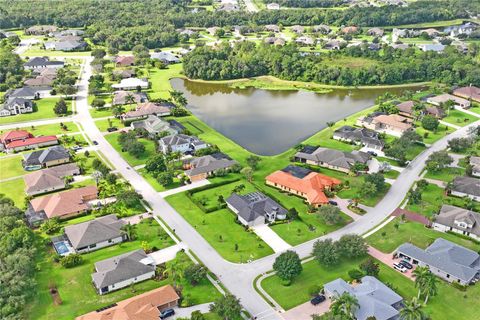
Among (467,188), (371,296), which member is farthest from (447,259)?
(467,188)

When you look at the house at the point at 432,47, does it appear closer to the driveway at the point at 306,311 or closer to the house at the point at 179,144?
the house at the point at 179,144

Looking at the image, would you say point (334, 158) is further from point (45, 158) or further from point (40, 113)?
point (40, 113)

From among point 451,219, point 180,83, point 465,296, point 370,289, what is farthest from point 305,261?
point 180,83

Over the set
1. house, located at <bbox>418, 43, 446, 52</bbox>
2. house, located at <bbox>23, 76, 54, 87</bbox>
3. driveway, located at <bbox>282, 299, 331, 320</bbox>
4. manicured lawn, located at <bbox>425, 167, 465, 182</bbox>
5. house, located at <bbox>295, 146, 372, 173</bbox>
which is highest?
house, located at <bbox>418, 43, 446, 52</bbox>

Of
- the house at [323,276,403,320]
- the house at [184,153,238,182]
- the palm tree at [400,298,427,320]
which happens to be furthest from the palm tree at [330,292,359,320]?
the house at [184,153,238,182]

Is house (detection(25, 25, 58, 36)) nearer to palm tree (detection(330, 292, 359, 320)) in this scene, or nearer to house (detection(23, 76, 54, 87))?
house (detection(23, 76, 54, 87))

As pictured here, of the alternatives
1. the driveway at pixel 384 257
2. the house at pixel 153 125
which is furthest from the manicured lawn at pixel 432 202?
the house at pixel 153 125
